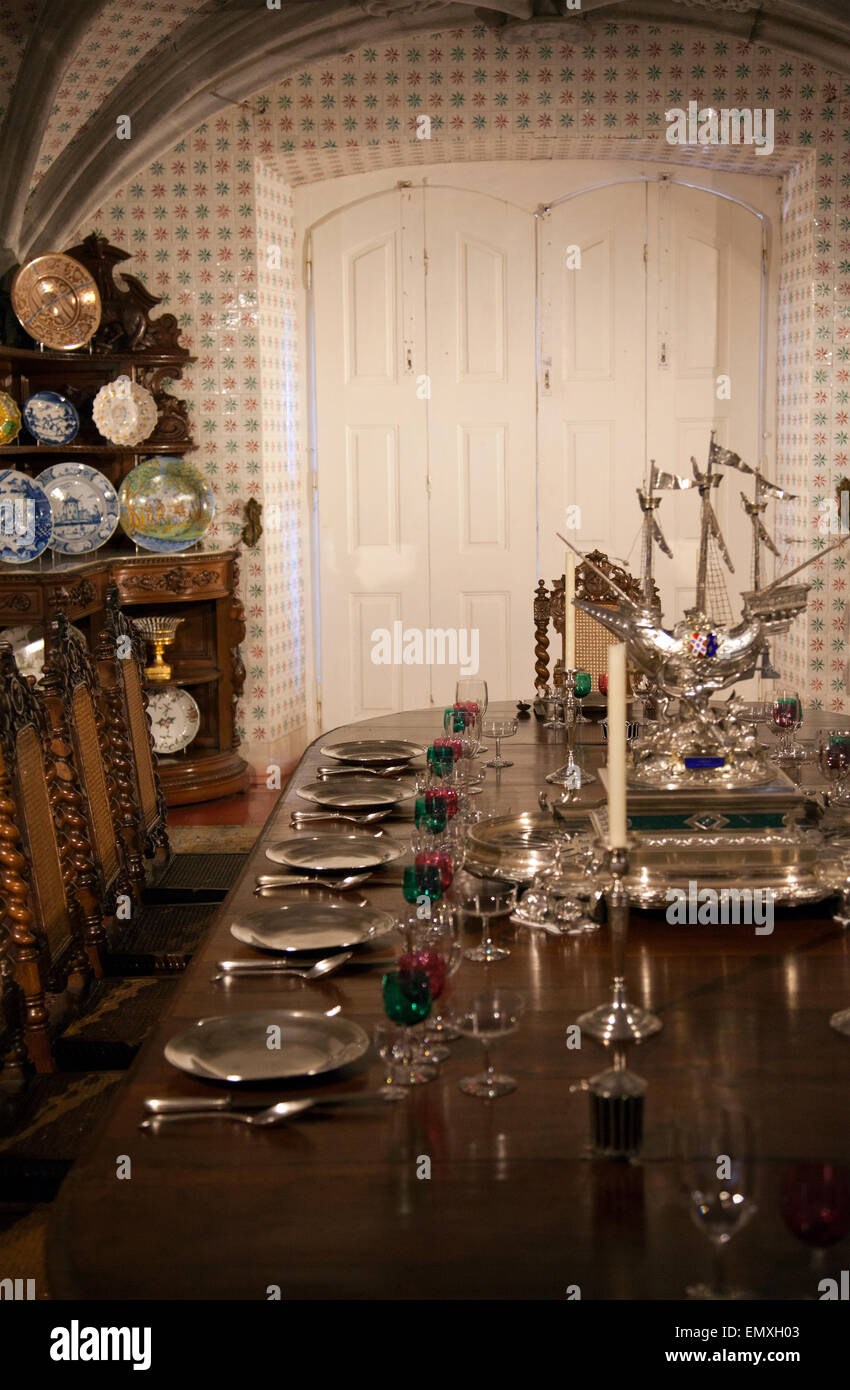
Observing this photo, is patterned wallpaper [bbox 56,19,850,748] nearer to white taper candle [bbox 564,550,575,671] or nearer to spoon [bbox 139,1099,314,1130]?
white taper candle [bbox 564,550,575,671]

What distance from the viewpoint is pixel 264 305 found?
→ 6527mm

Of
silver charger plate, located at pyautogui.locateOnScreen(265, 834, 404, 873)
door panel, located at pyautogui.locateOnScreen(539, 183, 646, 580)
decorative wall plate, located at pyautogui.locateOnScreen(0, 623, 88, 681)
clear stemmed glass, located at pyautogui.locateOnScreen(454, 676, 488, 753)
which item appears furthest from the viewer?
door panel, located at pyautogui.locateOnScreen(539, 183, 646, 580)

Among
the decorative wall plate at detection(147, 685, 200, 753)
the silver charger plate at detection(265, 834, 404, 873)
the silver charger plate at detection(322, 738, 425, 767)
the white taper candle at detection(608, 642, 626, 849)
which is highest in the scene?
the white taper candle at detection(608, 642, 626, 849)

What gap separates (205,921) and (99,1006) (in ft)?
1.58

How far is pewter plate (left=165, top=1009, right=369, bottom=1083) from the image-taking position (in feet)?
5.62

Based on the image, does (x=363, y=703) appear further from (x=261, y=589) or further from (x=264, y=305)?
(x=264, y=305)

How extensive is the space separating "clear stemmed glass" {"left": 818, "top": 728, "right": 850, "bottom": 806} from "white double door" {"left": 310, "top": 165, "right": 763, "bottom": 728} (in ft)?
13.5

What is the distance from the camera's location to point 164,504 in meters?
6.15

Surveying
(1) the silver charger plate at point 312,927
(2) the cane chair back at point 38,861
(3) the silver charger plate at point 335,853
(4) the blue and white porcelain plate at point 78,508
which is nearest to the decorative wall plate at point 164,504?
(4) the blue and white porcelain plate at point 78,508

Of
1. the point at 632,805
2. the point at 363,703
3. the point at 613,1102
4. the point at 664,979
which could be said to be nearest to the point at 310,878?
the point at 632,805

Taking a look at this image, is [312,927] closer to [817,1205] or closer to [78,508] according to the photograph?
[817,1205]

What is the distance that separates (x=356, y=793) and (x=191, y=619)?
364 centimetres

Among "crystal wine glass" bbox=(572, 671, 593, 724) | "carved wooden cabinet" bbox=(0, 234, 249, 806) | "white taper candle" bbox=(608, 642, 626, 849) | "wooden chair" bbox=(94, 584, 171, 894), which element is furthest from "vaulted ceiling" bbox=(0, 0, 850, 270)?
"white taper candle" bbox=(608, 642, 626, 849)

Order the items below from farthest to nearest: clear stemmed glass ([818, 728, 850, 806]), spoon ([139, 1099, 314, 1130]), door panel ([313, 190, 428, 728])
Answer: door panel ([313, 190, 428, 728]), clear stemmed glass ([818, 728, 850, 806]), spoon ([139, 1099, 314, 1130])
